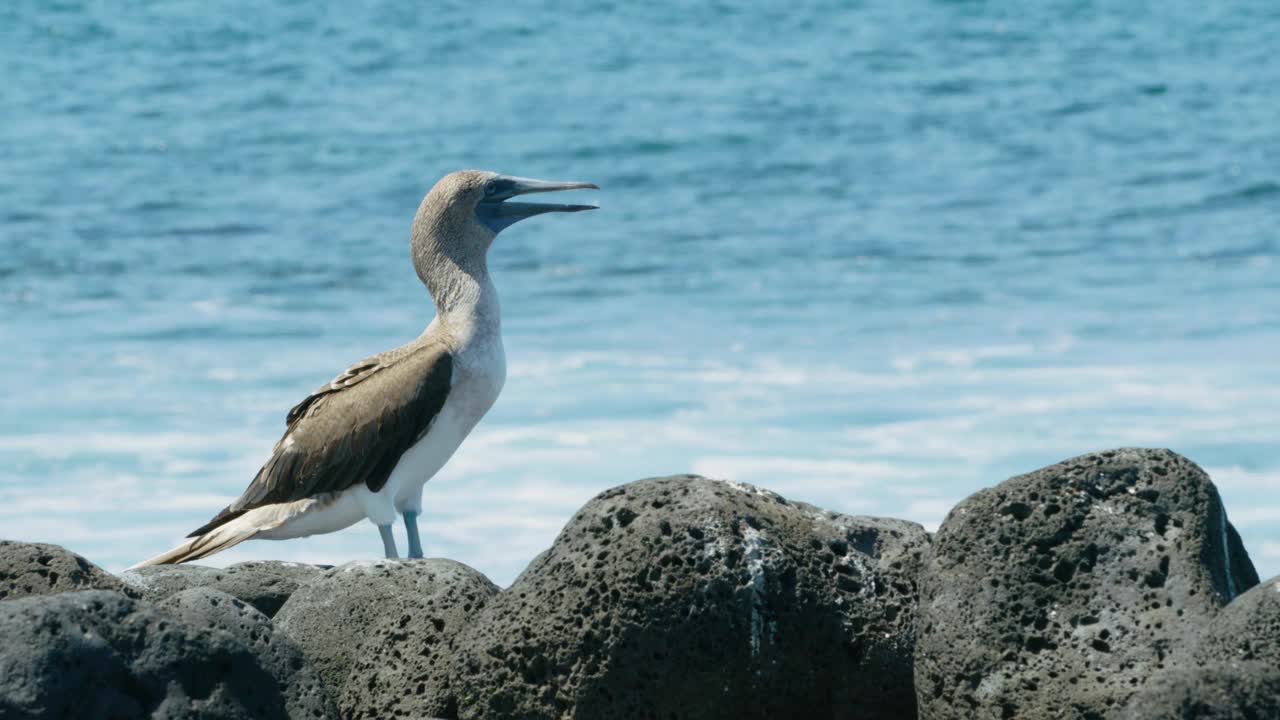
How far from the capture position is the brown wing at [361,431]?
7285 mm

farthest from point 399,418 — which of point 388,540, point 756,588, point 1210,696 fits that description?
point 1210,696

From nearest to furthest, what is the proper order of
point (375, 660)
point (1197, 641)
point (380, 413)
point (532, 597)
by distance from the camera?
point (1197, 641)
point (532, 597)
point (375, 660)
point (380, 413)

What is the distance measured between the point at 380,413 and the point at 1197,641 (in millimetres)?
3699

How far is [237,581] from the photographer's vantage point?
631cm

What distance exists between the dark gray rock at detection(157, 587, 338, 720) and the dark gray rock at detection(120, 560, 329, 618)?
1.33 m

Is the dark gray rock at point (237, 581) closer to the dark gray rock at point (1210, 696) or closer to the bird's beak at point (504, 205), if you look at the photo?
the bird's beak at point (504, 205)

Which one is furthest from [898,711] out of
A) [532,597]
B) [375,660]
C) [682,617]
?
[375,660]

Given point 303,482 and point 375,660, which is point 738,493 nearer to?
point 375,660

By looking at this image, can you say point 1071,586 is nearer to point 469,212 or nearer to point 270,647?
point 270,647

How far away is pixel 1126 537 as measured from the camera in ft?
15.7

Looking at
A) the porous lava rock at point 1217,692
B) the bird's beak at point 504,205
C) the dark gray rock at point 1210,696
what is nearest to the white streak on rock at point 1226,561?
the porous lava rock at point 1217,692

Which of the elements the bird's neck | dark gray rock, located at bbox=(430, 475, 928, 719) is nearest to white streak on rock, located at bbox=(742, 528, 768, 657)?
dark gray rock, located at bbox=(430, 475, 928, 719)

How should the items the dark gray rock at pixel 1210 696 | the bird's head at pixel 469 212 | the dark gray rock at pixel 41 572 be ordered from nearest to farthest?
the dark gray rock at pixel 1210 696 → the dark gray rock at pixel 41 572 → the bird's head at pixel 469 212

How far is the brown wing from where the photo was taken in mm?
7285
